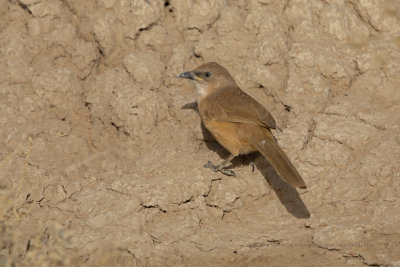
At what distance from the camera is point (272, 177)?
18.2 feet

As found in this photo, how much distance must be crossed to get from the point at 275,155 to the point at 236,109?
30.3 inches

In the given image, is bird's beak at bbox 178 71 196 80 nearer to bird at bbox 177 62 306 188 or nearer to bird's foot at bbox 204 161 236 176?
bird at bbox 177 62 306 188

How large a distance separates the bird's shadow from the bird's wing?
39cm

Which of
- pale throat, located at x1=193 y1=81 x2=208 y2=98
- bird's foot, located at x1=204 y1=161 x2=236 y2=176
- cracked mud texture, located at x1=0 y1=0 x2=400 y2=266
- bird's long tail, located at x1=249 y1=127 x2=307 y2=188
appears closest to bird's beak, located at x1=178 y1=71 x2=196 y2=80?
pale throat, located at x1=193 y1=81 x2=208 y2=98

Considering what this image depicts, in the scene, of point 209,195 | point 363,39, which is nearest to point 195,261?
point 209,195

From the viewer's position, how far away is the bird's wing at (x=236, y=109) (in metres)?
5.51

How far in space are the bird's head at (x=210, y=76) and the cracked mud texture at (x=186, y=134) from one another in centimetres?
25

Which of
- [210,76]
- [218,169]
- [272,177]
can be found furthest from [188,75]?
[272,177]

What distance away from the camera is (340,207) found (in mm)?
5152

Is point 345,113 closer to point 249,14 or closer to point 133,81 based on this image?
point 249,14

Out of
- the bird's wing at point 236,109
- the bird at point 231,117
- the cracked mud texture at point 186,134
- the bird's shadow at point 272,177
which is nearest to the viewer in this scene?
the cracked mud texture at point 186,134

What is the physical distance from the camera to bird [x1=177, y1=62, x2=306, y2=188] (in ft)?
17.7

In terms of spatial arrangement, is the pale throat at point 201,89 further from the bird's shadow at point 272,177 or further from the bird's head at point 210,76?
the bird's shadow at point 272,177

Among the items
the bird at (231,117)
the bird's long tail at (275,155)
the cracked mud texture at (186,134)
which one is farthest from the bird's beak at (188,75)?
the bird's long tail at (275,155)
